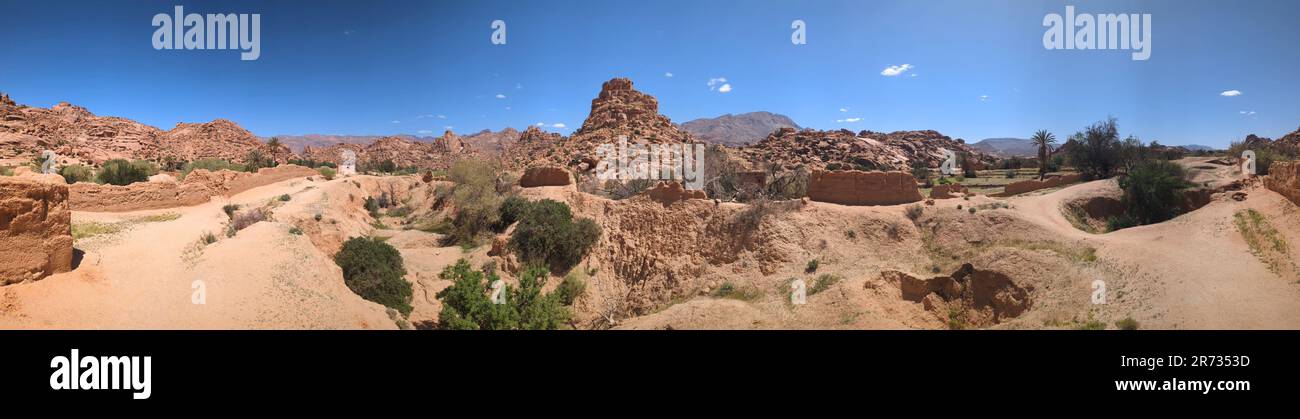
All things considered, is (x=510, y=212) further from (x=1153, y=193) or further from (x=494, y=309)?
(x=1153, y=193)

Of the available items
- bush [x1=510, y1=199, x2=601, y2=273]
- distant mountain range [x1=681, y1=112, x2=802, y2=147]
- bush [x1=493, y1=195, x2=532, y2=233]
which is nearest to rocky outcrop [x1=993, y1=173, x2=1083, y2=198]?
bush [x1=510, y1=199, x2=601, y2=273]

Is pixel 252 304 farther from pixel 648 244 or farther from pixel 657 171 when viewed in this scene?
pixel 657 171

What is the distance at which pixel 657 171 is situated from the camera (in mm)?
39906

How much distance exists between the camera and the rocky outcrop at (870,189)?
18641 mm

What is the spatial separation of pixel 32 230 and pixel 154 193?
9783 millimetres

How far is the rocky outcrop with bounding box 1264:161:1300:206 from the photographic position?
11.3 metres

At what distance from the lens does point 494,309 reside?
32.5ft

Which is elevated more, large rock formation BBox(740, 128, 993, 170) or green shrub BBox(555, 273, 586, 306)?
large rock formation BBox(740, 128, 993, 170)

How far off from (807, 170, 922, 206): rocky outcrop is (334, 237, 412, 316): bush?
15.3 m

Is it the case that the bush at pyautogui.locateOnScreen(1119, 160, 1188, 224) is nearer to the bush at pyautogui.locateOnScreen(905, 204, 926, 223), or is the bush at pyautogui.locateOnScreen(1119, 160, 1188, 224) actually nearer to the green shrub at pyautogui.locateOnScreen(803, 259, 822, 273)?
the bush at pyautogui.locateOnScreen(905, 204, 926, 223)

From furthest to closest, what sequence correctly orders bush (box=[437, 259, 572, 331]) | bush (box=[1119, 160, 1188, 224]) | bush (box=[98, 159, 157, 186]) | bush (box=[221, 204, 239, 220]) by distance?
bush (box=[1119, 160, 1188, 224]), bush (box=[98, 159, 157, 186]), bush (box=[221, 204, 239, 220]), bush (box=[437, 259, 572, 331])

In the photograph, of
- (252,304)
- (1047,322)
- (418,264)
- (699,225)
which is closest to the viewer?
(252,304)
